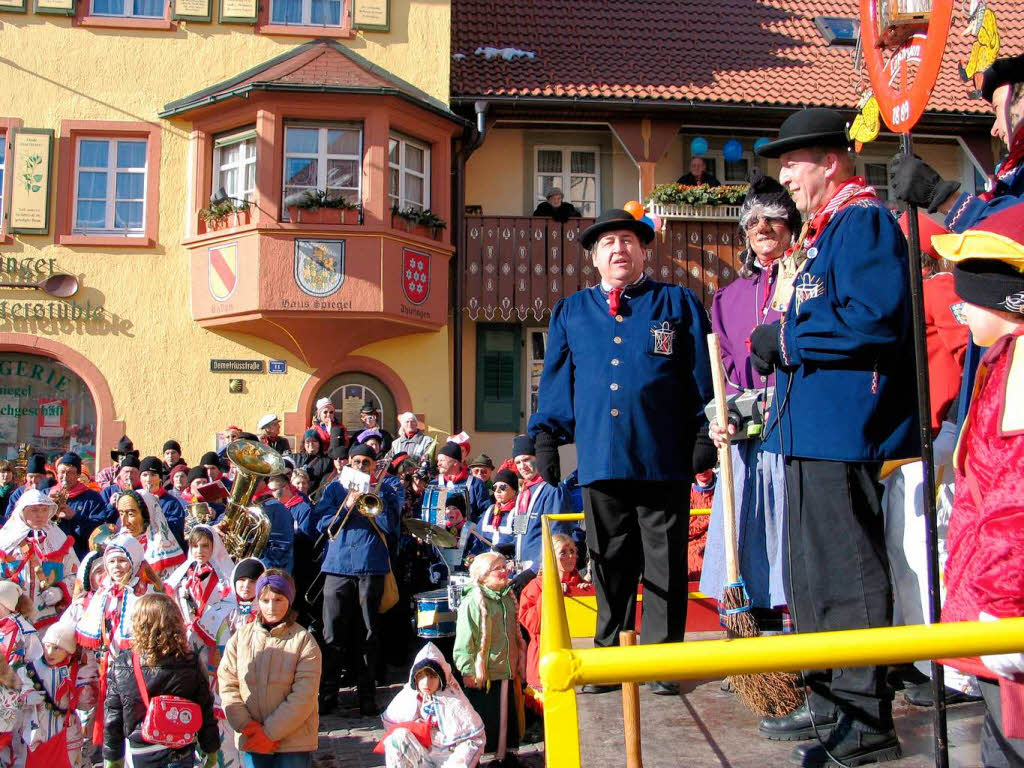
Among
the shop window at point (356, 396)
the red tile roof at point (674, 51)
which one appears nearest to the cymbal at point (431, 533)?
the shop window at point (356, 396)

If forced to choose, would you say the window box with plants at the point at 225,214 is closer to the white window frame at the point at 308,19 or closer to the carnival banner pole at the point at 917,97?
the white window frame at the point at 308,19

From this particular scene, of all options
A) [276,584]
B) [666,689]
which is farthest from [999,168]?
[276,584]

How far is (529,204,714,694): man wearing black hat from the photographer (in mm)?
3701

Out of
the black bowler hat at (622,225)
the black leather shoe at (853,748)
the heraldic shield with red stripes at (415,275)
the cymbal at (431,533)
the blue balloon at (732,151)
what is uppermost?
the blue balloon at (732,151)

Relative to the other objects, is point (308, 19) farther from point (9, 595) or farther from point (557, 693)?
point (557, 693)

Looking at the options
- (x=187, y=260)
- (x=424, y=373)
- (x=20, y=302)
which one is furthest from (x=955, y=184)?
(x=20, y=302)

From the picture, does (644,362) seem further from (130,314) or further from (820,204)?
(130,314)

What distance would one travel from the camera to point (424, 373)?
15.4 meters

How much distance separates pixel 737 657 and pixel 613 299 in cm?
245

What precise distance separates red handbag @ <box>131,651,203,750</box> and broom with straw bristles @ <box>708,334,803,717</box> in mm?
3577

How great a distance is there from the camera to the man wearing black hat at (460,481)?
939cm

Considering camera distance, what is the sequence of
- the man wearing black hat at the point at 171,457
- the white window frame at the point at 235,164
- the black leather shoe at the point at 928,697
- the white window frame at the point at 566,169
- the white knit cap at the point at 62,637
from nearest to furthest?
the black leather shoe at the point at 928,697
the white knit cap at the point at 62,637
the man wearing black hat at the point at 171,457
the white window frame at the point at 235,164
the white window frame at the point at 566,169

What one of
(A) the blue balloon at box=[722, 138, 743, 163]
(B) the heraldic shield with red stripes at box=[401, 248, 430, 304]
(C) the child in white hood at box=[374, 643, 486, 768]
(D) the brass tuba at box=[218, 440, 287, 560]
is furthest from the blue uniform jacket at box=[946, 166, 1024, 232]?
(A) the blue balloon at box=[722, 138, 743, 163]

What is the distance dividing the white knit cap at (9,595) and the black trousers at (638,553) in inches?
175
